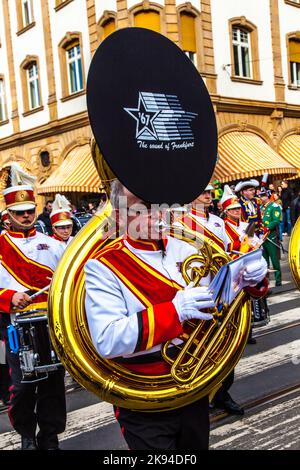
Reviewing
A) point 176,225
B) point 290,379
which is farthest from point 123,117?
point 290,379

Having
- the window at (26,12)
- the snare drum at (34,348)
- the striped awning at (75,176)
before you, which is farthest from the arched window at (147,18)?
the snare drum at (34,348)

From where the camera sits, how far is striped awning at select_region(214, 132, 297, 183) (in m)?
15.7

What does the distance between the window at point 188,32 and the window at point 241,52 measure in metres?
1.74

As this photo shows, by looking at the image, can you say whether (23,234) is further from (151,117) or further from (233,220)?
(233,220)

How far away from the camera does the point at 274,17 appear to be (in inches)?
691

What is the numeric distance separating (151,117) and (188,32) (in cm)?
1465

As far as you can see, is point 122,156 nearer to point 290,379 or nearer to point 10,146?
point 290,379

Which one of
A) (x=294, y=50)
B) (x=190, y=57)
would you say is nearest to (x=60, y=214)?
(x=190, y=57)

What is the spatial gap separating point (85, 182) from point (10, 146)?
644cm

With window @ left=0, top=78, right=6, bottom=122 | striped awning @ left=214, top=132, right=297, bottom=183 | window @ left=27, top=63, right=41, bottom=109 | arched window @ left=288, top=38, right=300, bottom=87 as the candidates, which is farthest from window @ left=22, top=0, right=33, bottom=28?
arched window @ left=288, top=38, right=300, bottom=87

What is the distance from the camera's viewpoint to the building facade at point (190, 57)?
51.3 feet

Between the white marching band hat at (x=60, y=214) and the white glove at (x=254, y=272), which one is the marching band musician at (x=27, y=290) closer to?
the white marching band hat at (x=60, y=214)

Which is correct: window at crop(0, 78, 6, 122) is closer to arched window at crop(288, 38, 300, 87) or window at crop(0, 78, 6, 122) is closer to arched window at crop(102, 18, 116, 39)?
arched window at crop(102, 18, 116, 39)

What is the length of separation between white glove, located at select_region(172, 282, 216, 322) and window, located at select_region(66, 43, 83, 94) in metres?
16.3
